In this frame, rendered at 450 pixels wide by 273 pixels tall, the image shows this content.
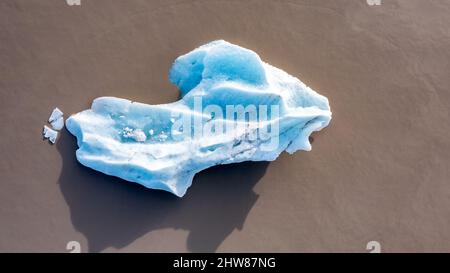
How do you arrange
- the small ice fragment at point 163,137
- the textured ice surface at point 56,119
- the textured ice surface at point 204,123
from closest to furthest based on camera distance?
the textured ice surface at point 204,123 < the small ice fragment at point 163,137 < the textured ice surface at point 56,119

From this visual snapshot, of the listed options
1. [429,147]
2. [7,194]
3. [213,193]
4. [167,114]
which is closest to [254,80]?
[167,114]

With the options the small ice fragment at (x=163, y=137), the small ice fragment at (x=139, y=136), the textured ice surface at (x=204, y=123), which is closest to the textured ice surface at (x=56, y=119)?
the textured ice surface at (x=204, y=123)

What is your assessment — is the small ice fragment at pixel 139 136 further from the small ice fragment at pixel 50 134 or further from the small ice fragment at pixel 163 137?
the small ice fragment at pixel 50 134

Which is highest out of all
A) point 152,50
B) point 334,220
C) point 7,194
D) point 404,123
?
point 152,50

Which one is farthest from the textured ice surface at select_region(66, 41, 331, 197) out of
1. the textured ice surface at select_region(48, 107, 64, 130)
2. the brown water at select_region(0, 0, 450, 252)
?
the brown water at select_region(0, 0, 450, 252)

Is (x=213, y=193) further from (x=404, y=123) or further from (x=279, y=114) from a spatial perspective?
(x=404, y=123)

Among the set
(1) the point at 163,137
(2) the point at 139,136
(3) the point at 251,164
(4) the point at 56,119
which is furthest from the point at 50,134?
(3) the point at 251,164

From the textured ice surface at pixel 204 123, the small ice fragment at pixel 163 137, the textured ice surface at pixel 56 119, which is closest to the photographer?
the textured ice surface at pixel 204 123

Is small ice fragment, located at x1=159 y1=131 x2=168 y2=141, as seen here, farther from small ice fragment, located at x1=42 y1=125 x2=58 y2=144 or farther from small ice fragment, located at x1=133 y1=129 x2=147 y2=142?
small ice fragment, located at x1=42 y1=125 x2=58 y2=144
